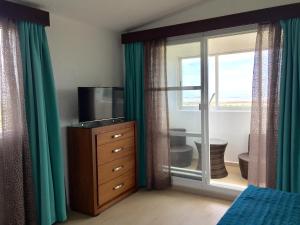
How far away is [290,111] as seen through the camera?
266 centimetres

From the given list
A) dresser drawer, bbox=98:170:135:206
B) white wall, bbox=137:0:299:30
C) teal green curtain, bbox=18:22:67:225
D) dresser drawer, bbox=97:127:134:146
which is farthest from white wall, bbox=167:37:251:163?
teal green curtain, bbox=18:22:67:225

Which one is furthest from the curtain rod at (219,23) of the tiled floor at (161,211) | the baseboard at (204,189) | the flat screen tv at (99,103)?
the tiled floor at (161,211)

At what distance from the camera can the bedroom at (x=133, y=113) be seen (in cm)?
237

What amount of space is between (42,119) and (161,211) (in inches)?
64.2

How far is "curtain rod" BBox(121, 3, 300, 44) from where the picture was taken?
104 inches

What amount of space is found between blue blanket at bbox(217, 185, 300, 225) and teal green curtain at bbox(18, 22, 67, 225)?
172cm

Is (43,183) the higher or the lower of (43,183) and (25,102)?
the lower

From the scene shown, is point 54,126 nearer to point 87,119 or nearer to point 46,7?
point 87,119

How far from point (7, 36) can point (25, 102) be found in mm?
597

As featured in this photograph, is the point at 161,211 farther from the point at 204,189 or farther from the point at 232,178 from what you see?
the point at 232,178

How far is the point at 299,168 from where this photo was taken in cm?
266

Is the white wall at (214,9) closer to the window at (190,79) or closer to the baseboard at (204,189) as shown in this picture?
the window at (190,79)

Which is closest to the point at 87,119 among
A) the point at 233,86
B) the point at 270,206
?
the point at 270,206

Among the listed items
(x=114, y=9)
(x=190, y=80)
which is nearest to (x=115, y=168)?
(x=190, y=80)
